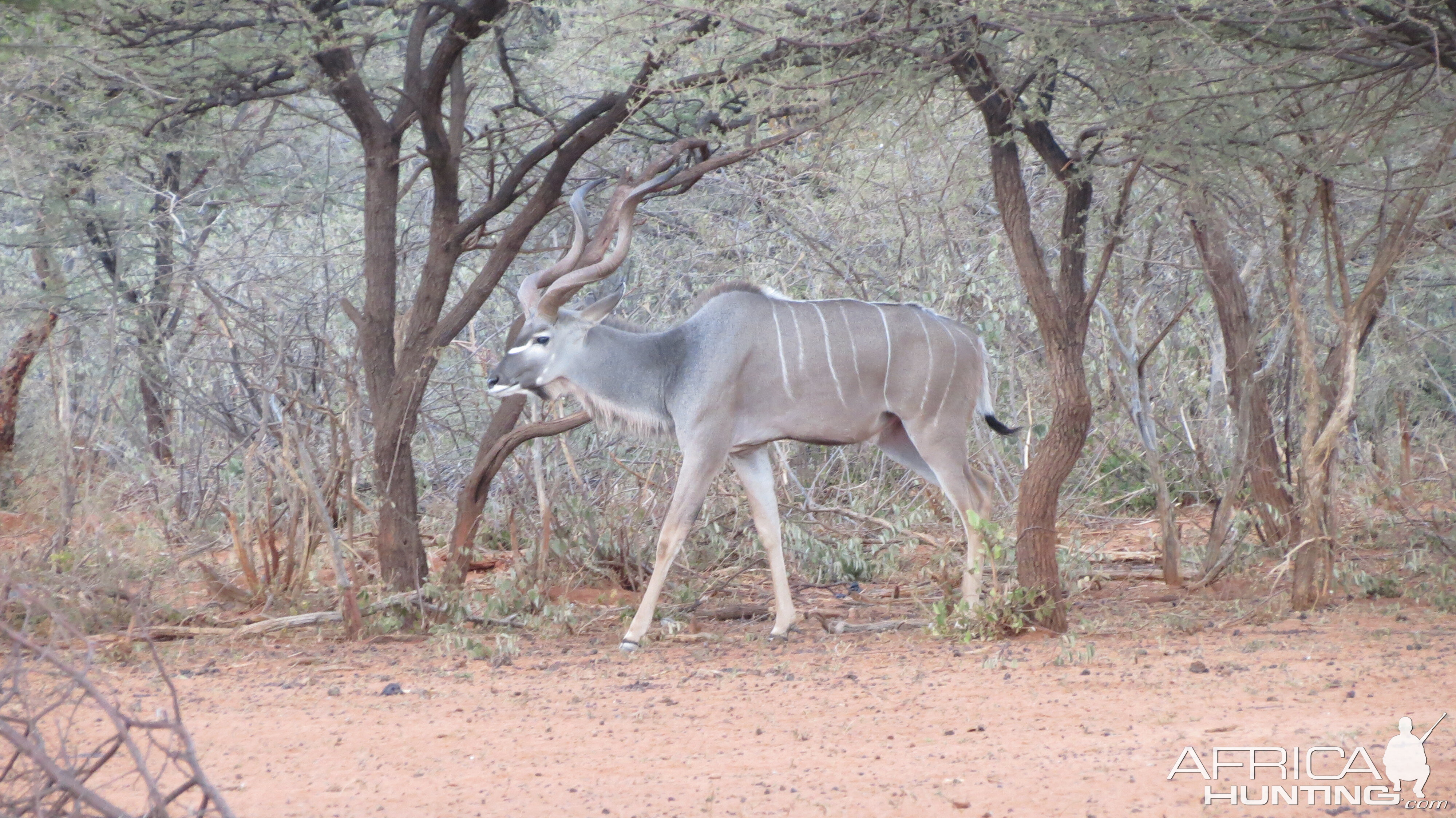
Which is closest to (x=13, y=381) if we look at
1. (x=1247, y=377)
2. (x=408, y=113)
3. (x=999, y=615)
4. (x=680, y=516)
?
(x=408, y=113)

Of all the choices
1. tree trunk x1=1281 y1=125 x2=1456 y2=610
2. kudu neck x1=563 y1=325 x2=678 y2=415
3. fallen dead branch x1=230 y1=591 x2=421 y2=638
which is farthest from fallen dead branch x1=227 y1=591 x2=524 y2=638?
tree trunk x1=1281 y1=125 x2=1456 y2=610

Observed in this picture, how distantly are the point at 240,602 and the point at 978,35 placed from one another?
13.3 feet

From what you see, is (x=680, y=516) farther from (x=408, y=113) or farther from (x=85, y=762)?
(x=85, y=762)

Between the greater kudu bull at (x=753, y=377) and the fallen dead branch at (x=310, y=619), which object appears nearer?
the fallen dead branch at (x=310, y=619)

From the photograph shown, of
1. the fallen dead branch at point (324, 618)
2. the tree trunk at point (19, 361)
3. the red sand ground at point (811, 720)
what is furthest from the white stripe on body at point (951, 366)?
the tree trunk at point (19, 361)

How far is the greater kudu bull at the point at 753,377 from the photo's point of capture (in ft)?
19.3

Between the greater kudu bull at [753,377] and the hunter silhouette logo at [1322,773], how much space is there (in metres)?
2.46

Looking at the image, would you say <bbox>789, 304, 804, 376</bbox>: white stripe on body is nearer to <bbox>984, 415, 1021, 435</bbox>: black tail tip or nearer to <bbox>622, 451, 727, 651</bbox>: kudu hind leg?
<bbox>622, 451, 727, 651</bbox>: kudu hind leg

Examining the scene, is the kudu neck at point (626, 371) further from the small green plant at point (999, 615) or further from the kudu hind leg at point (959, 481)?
the small green plant at point (999, 615)

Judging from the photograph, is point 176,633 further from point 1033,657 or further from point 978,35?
point 978,35

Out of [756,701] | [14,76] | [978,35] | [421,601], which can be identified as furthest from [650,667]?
[14,76]

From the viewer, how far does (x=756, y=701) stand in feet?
14.5

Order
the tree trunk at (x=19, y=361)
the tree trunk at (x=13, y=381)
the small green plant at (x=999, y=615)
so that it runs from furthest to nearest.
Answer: the tree trunk at (x=13, y=381) → the tree trunk at (x=19, y=361) → the small green plant at (x=999, y=615)

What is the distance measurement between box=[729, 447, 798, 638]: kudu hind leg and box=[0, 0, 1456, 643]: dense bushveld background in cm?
46
